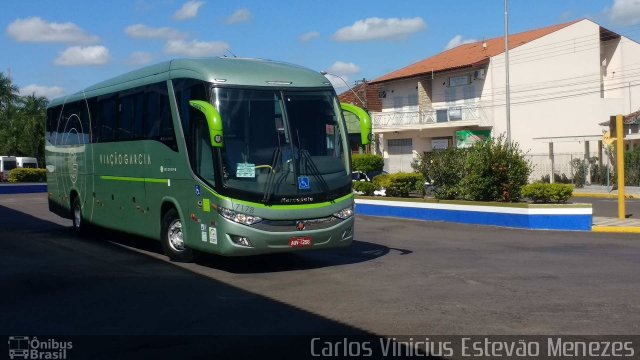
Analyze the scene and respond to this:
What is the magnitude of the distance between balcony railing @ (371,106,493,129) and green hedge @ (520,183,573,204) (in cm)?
2648

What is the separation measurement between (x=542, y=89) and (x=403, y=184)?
2562cm

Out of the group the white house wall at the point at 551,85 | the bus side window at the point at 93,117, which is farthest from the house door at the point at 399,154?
the bus side window at the point at 93,117

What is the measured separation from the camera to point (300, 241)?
11703mm

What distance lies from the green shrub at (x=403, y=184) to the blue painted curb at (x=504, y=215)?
78 cm

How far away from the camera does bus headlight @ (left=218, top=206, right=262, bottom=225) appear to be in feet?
37.1

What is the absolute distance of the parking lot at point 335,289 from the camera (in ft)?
26.4

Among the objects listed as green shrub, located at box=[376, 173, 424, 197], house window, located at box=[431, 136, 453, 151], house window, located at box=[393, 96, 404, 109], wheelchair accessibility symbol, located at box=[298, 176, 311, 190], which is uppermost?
house window, located at box=[393, 96, 404, 109]

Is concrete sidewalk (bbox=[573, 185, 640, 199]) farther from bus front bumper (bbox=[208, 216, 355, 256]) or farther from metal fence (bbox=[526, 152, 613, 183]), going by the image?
bus front bumper (bbox=[208, 216, 355, 256])

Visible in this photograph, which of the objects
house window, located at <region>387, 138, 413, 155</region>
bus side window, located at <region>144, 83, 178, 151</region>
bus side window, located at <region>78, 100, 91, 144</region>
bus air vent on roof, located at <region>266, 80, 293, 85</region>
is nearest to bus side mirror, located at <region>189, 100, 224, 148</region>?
bus air vent on roof, located at <region>266, 80, 293, 85</region>

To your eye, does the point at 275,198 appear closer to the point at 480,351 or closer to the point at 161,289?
the point at 161,289

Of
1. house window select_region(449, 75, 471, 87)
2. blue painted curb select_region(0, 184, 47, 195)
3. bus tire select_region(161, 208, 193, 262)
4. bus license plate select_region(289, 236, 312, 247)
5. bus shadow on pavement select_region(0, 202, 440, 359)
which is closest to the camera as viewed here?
bus shadow on pavement select_region(0, 202, 440, 359)

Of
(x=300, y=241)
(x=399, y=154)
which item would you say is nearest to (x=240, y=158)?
(x=300, y=241)

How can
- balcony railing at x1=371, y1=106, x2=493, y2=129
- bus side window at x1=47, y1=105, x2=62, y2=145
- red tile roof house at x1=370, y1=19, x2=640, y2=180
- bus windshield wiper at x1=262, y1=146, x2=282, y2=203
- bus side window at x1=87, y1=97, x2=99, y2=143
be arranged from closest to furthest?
bus windshield wiper at x1=262, y1=146, x2=282, y2=203
bus side window at x1=87, y1=97, x2=99, y2=143
bus side window at x1=47, y1=105, x2=62, y2=145
red tile roof house at x1=370, y1=19, x2=640, y2=180
balcony railing at x1=371, y1=106, x2=493, y2=129

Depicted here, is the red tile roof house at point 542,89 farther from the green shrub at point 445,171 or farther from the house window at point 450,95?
the green shrub at point 445,171
